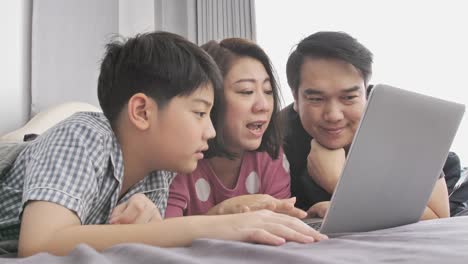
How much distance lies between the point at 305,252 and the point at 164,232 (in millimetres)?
224

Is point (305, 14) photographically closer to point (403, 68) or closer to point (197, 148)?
point (403, 68)

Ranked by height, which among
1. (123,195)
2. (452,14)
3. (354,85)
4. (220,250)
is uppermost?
(452,14)

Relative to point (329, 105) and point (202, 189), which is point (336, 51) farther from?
point (202, 189)

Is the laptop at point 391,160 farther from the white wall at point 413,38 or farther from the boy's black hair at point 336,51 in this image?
the white wall at point 413,38

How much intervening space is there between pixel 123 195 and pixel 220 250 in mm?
558

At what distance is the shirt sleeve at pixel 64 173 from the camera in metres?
0.75

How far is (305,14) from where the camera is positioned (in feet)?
9.96

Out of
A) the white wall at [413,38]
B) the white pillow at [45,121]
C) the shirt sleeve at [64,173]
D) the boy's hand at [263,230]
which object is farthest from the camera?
the white wall at [413,38]

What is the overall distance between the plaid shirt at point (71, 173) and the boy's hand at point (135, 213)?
0.15ft

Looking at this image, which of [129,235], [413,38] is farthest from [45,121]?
[413,38]

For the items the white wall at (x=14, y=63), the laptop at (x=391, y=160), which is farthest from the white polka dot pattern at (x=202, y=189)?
the white wall at (x=14, y=63)

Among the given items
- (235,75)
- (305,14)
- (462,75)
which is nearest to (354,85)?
(235,75)

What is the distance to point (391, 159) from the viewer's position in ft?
2.51

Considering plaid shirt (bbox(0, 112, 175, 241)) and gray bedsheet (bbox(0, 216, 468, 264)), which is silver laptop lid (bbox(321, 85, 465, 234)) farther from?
plaid shirt (bbox(0, 112, 175, 241))
